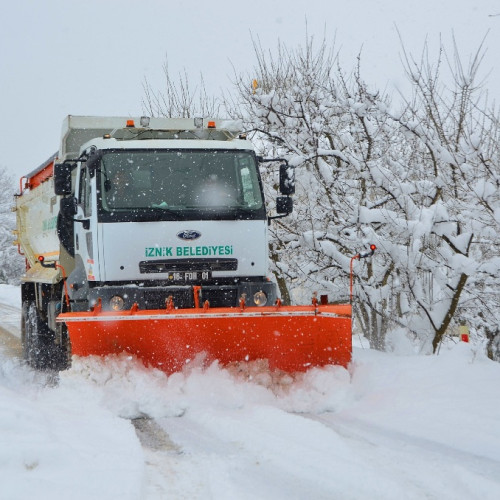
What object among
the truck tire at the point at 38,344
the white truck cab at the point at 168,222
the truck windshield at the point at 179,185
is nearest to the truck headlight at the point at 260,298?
the white truck cab at the point at 168,222

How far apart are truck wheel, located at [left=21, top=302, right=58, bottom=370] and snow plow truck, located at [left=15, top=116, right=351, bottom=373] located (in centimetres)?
121

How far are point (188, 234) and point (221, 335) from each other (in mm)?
1291

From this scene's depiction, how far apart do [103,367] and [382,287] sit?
4.01 m

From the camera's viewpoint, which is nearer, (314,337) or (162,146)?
(314,337)

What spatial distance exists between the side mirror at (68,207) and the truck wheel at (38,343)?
2.38 m

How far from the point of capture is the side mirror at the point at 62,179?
302 inches

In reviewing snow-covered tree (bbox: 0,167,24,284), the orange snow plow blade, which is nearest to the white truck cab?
the orange snow plow blade

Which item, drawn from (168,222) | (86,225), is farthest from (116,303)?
(86,225)

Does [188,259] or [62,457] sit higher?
[188,259]

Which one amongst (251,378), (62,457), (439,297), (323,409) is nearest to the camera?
(62,457)

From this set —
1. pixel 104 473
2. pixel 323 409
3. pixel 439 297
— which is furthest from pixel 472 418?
pixel 439 297

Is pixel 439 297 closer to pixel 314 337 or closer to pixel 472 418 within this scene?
pixel 314 337

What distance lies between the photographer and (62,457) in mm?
4211

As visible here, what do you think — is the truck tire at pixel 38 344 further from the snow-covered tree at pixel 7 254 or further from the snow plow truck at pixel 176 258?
the snow-covered tree at pixel 7 254
